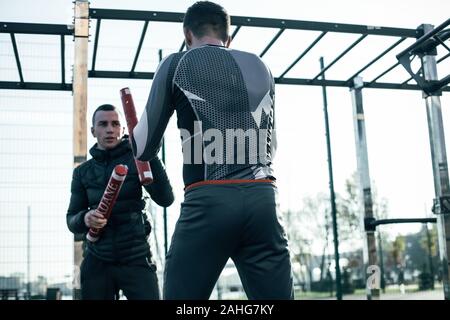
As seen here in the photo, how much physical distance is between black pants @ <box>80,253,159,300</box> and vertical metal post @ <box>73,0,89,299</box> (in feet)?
3.24

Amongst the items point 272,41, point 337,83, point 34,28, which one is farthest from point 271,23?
point 34,28

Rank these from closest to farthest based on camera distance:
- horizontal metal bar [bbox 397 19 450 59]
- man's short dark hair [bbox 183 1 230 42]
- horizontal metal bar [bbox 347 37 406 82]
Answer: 1. man's short dark hair [bbox 183 1 230 42]
2. horizontal metal bar [bbox 397 19 450 59]
3. horizontal metal bar [bbox 347 37 406 82]

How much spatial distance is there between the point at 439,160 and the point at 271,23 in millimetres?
2068

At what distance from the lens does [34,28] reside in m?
4.76

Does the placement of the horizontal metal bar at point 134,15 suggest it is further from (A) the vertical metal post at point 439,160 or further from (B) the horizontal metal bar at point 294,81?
(A) the vertical metal post at point 439,160

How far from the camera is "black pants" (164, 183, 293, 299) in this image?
1.79 meters

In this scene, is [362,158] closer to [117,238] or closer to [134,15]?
[134,15]

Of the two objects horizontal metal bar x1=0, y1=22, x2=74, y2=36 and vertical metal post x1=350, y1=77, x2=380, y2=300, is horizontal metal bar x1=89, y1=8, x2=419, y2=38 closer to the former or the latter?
horizontal metal bar x1=0, y1=22, x2=74, y2=36

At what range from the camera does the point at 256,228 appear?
184cm

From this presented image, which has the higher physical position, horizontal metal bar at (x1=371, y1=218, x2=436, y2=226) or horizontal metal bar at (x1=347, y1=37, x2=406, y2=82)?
horizontal metal bar at (x1=347, y1=37, x2=406, y2=82)

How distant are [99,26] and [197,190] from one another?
3.40 m

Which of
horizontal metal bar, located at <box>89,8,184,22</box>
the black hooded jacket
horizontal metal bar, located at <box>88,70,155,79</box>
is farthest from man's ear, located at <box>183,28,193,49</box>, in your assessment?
horizontal metal bar, located at <box>88,70,155,79</box>

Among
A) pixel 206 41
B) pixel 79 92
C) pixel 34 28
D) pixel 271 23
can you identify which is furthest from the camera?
pixel 271 23

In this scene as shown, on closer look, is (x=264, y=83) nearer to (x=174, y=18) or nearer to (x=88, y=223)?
(x=88, y=223)
